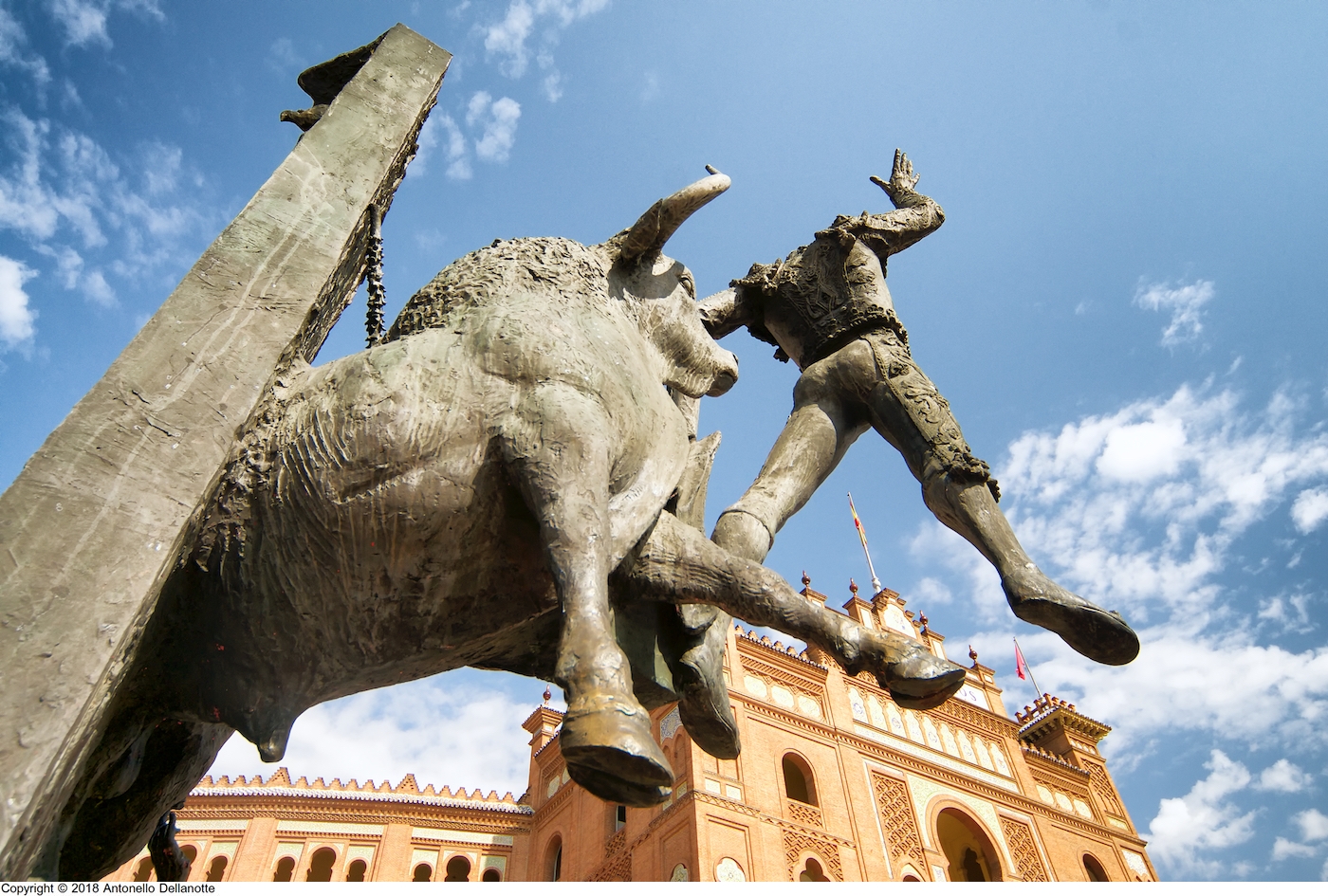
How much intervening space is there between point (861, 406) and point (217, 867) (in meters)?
22.0

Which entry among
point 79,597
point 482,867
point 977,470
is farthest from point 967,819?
point 79,597

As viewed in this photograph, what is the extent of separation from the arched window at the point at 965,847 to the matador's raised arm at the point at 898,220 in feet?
61.7

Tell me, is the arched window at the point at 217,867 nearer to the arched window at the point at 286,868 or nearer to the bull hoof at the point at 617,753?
the arched window at the point at 286,868

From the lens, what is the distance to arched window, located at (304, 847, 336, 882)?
1988 centimetres

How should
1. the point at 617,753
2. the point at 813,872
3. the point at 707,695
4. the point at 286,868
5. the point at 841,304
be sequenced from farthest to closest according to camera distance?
the point at 286,868 → the point at 813,872 → the point at 841,304 → the point at 707,695 → the point at 617,753

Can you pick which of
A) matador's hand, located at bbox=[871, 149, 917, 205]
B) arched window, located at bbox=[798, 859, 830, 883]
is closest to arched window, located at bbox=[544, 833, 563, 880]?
arched window, located at bbox=[798, 859, 830, 883]

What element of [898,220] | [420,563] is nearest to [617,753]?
[420,563]

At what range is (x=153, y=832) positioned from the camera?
1665 mm

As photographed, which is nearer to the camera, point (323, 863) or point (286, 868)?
point (286, 868)

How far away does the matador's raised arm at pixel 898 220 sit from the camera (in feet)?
8.26

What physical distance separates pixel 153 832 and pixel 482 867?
21.5 m

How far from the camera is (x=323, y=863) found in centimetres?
2003

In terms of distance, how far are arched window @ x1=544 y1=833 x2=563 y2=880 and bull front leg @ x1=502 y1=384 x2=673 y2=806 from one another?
20.1 m

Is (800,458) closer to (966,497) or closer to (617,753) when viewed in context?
(966,497)
